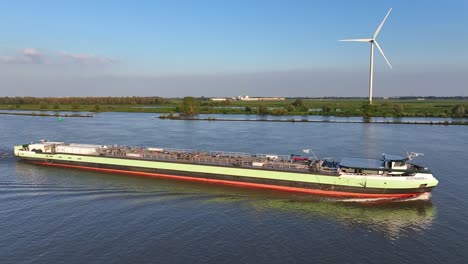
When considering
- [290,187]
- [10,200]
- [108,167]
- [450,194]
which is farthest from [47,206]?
[450,194]

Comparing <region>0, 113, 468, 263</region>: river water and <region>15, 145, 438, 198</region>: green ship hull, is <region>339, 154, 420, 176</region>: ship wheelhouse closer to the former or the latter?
<region>15, 145, 438, 198</region>: green ship hull

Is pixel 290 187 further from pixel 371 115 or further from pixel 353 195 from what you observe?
pixel 371 115

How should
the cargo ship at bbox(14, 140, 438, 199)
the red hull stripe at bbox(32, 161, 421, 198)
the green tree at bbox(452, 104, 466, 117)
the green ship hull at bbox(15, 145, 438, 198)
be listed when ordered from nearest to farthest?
the green ship hull at bbox(15, 145, 438, 198) < the cargo ship at bbox(14, 140, 438, 199) < the red hull stripe at bbox(32, 161, 421, 198) < the green tree at bbox(452, 104, 466, 117)

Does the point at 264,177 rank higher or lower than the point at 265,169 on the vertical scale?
lower

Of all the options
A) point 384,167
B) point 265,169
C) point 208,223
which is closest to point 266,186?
point 265,169

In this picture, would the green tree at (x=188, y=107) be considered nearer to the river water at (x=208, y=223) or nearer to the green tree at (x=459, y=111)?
the river water at (x=208, y=223)

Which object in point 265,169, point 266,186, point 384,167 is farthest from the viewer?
point 266,186

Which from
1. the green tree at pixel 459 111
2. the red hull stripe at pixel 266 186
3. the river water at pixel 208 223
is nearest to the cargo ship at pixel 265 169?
the red hull stripe at pixel 266 186

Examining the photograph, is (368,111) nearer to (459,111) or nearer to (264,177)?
(459,111)

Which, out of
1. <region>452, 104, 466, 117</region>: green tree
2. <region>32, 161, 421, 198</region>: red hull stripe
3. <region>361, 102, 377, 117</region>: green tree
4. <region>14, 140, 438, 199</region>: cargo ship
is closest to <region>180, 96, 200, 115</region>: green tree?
<region>361, 102, 377, 117</region>: green tree
